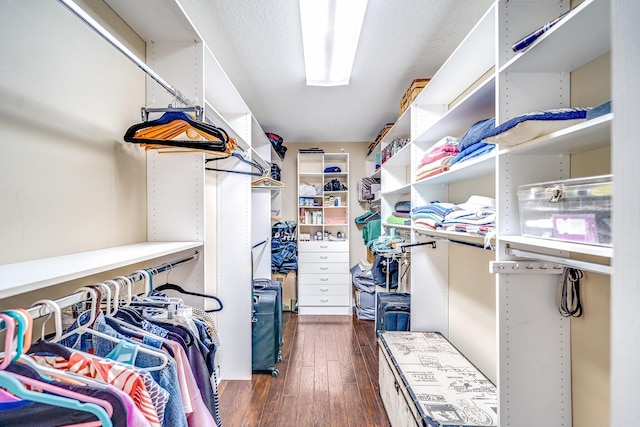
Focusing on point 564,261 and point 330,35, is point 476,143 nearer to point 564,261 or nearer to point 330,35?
point 564,261

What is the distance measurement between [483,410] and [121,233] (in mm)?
1757

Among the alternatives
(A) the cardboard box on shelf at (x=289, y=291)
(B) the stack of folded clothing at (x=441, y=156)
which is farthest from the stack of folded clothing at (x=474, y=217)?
(A) the cardboard box on shelf at (x=289, y=291)

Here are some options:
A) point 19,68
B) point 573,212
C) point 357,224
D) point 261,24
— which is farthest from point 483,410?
point 357,224

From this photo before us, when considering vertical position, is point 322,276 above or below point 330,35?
below

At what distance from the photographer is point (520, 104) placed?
A: 932 millimetres

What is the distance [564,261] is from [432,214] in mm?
908

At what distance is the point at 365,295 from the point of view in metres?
3.43

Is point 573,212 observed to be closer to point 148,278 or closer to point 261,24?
point 148,278

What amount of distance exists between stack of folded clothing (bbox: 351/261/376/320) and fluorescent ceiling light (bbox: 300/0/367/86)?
7.78ft

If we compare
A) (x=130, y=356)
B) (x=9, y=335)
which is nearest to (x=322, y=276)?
(x=130, y=356)

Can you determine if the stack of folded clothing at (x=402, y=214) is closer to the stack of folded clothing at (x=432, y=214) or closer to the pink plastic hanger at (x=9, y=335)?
the stack of folded clothing at (x=432, y=214)

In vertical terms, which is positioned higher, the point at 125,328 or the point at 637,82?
the point at 637,82

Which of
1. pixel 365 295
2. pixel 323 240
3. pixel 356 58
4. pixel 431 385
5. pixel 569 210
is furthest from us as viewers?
pixel 323 240

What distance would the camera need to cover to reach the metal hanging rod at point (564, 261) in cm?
64
